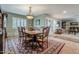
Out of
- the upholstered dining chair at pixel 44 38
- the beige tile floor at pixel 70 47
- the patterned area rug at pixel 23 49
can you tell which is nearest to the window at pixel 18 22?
the patterned area rug at pixel 23 49

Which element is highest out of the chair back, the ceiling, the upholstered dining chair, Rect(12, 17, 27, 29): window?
the ceiling

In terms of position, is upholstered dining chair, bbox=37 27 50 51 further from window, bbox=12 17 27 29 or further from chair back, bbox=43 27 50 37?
window, bbox=12 17 27 29

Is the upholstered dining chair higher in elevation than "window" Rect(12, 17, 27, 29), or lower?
lower

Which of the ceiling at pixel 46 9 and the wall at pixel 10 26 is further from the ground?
the ceiling at pixel 46 9

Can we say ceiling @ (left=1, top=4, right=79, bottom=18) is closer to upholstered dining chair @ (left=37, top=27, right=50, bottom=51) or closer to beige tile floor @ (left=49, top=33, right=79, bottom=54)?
upholstered dining chair @ (left=37, top=27, right=50, bottom=51)

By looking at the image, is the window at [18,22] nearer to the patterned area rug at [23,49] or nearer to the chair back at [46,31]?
the patterned area rug at [23,49]

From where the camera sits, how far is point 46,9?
2.51 metres

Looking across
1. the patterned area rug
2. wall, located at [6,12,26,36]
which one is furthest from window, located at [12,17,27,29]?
the patterned area rug

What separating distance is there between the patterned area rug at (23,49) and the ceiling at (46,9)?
21.2 inches

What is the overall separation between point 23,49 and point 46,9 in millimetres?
849

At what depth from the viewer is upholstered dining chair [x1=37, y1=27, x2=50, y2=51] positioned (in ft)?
8.37

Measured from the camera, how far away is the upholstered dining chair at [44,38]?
2.55 m

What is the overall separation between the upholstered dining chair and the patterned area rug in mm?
74
